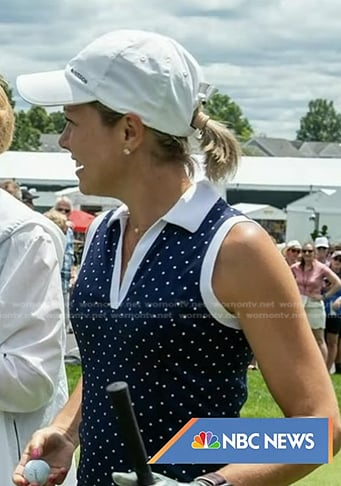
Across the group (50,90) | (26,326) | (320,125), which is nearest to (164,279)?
(50,90)

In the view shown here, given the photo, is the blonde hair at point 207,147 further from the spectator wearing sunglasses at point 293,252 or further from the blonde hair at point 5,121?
the spectator wearing sunglasses at point 293,252

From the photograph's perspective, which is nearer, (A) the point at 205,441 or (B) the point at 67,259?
(A) the point at 205,441

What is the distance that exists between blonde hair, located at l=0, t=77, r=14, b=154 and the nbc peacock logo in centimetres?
68

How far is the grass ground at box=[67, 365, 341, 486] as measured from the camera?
3.92 metres

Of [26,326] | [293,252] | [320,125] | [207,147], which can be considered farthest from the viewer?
[320,125]

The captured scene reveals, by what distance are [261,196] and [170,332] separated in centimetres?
1260

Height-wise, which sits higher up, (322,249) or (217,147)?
(217,147)

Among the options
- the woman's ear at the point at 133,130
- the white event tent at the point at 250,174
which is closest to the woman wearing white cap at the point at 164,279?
the woman's ear at the point at 133,130

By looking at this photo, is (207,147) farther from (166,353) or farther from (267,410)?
(267,410)

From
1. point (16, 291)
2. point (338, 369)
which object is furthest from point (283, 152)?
point (16, 291)

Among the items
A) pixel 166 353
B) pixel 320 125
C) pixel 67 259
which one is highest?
pixel 166 353

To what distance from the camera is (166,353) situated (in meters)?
1.08

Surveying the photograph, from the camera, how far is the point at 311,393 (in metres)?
1.00

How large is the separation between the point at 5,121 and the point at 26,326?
0.35 metres
